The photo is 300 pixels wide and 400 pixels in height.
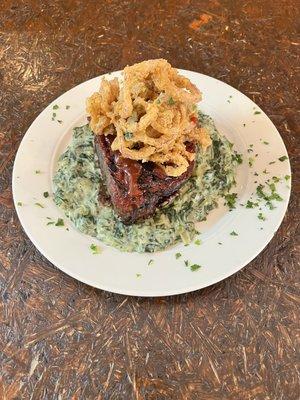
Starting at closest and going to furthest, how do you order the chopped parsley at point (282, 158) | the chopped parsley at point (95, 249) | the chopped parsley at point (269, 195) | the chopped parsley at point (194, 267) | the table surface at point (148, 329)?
the table surface at point (148, 329), the chopped parsley at point (194, 267), the chopped parsley at point (95, 249), the chopped parsley at point (269, 195), the chopped parsley at point (282, 158)

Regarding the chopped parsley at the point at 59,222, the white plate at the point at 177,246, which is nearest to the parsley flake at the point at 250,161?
the white plate at the point at 177,246

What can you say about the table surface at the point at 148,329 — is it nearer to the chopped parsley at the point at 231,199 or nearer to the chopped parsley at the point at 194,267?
the chopped parsley at the point at 194,267

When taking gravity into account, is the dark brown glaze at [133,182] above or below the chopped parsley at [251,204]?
above

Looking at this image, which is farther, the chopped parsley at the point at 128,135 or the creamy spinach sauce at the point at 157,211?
the creamy spinach sauce at the point at 157,211

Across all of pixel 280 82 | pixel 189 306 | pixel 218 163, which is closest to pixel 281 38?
pixel 280 82

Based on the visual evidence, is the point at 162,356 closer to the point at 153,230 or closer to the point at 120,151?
the point at 153,230

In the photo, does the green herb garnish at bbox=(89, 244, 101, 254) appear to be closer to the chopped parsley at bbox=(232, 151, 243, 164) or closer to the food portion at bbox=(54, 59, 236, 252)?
the food portion at bbox=(54, 59, 236, 252)
